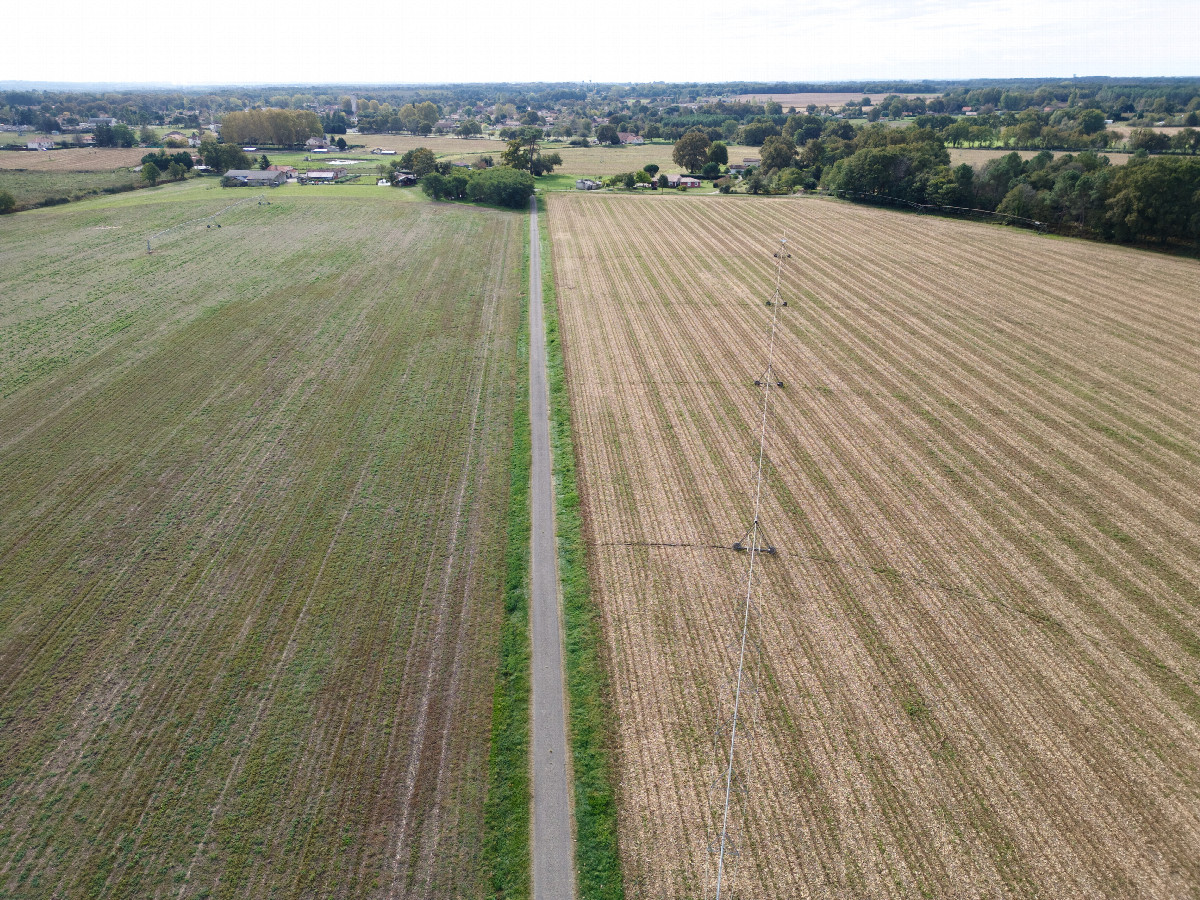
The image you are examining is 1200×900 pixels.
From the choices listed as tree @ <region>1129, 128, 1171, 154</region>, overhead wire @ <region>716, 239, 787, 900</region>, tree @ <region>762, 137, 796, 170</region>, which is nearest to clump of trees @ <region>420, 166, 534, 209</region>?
tree @ <region>762, 137, 796, 170</region>

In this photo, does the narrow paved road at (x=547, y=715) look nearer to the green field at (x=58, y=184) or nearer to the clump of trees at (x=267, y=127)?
the green field at (x=58, y=184)

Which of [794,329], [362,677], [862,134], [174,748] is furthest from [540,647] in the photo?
[862,134]

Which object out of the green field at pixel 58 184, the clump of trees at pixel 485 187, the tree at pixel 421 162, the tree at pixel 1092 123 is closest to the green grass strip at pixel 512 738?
the clump of trees at pixel 485 187

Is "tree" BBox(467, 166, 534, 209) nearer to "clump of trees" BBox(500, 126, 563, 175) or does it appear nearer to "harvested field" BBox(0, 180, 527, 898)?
"clump of trees" BBox(500, 126, 563, 175)

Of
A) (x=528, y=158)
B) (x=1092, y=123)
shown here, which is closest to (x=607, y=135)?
(x=528, y=158)

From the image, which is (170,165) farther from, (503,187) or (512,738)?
(512,738)

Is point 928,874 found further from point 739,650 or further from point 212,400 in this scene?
point 212,400
